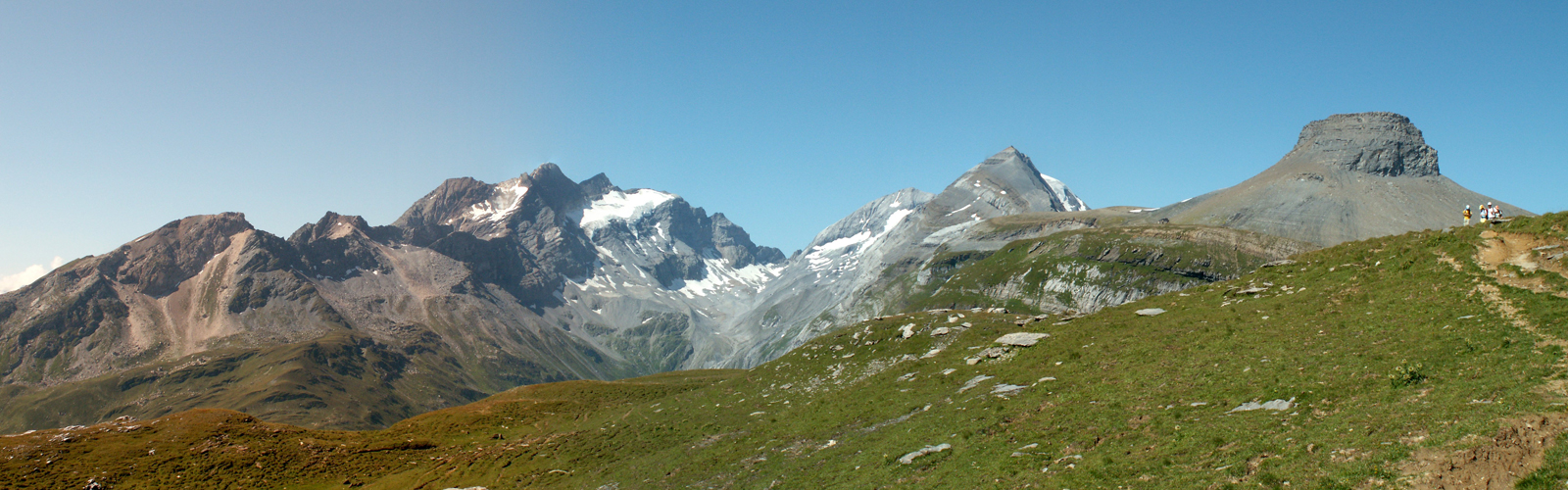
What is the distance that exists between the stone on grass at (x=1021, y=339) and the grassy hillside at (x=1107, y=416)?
577 mm

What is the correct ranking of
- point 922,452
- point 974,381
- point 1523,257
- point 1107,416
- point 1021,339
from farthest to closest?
1. point 1021,339
2. point 974,381
3. point 1523,257
4. point 922,452
5. point 1107,416

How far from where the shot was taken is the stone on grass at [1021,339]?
48625mm

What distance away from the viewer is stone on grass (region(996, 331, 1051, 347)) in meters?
48.6

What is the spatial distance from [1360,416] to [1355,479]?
552 cm

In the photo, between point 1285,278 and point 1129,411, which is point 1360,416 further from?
point 1285,278

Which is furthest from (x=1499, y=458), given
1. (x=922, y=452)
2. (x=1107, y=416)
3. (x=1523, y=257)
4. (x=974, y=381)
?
(x=974, y=381)

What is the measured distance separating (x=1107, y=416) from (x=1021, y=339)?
18.2 m

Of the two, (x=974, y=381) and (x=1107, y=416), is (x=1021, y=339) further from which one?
(x=1107, y=416)

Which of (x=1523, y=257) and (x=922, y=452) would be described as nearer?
(x=922, y=452)

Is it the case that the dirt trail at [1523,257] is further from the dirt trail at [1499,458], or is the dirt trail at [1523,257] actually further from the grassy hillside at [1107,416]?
the dirt trail at [1499,458]

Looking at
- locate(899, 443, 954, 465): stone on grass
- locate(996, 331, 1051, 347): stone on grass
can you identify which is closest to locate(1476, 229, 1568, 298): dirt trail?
locate(996, 331, 1051, 347): stone on grass

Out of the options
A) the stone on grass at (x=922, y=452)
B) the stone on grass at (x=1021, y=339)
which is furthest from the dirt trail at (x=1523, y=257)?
the stone on grass at (x=922, y=452)

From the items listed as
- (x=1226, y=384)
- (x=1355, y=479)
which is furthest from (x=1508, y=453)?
(x=1226, y=384)

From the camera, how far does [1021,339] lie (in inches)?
1950
